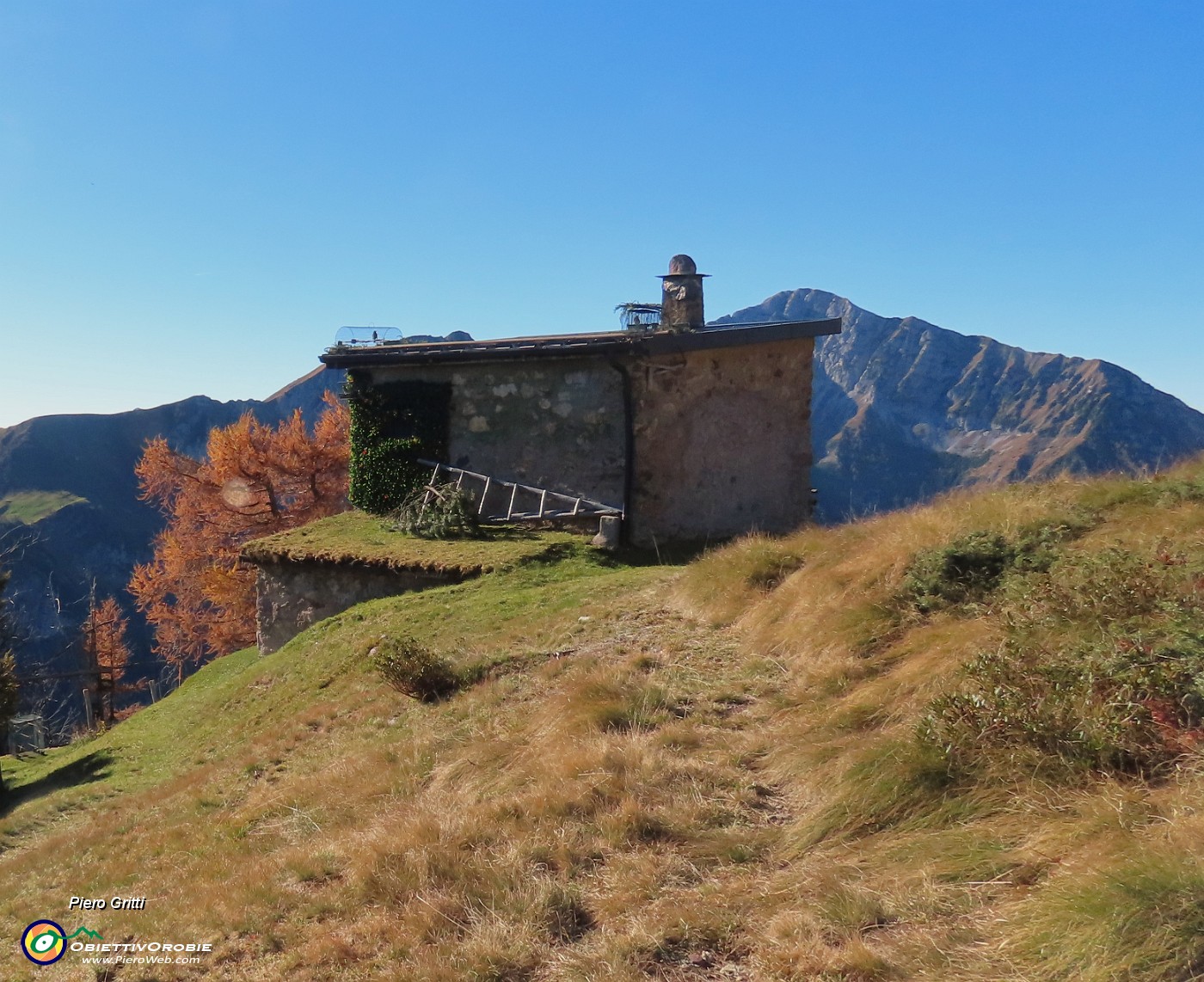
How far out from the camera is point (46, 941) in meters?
5.23

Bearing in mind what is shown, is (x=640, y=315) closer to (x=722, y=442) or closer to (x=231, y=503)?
(x=722, y=442)

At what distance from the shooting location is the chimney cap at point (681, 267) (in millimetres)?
16797

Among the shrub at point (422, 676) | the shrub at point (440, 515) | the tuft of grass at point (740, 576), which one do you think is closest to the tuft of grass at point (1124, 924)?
the tuft of grass at point (740, 576)

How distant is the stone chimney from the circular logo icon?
43.9ft

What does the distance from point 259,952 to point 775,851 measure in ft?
8.38

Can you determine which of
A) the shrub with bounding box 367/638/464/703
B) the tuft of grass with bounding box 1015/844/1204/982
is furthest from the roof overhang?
the tuft of grass with bounding box 1015/844/1204/982

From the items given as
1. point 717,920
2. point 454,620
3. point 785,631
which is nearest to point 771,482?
point 454,620

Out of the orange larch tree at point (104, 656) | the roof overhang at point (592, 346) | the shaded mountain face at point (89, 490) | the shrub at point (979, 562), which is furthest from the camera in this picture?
the shaded mountain face at point (89, 490)

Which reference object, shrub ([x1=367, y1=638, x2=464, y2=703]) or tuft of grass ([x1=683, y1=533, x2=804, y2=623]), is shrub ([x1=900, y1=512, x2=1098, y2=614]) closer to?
tuft of grass ([x1=683, y1=533, x2=804, y2=623])

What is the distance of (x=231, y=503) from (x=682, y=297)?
22.6 meters

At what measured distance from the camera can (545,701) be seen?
6.71 m

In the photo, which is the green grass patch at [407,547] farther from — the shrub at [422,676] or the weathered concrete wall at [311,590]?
the shrub at [422,676]

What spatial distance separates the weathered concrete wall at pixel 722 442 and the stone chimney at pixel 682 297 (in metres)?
Answer: 1.83

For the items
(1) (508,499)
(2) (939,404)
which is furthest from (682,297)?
(2) (939,404)
